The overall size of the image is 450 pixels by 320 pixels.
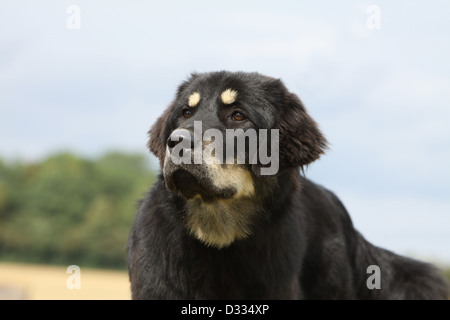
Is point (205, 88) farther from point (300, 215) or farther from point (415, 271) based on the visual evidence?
point (415, 271)

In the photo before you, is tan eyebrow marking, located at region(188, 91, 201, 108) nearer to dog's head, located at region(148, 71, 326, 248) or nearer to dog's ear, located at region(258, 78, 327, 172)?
dog's head, located at region(148, 71, 326, 248)

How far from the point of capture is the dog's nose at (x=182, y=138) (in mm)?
4355

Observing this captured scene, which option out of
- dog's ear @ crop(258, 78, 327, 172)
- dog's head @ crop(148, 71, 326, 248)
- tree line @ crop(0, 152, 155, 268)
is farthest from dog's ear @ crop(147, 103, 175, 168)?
tree line @ crop(0, 152, 155, 268)

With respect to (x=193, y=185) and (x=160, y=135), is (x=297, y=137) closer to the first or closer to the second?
(x=193, y=185)

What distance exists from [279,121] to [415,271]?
337cm

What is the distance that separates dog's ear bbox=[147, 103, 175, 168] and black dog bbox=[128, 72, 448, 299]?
2 cm

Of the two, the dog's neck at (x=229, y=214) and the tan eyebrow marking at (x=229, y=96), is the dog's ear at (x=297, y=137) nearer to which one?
the dog's neck at (x=229, y=214)

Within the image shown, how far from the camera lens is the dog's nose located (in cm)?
436

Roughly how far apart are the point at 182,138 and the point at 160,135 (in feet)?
4.17

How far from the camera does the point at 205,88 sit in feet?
17.2

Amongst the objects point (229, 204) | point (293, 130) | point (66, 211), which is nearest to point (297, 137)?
point (293, 130)

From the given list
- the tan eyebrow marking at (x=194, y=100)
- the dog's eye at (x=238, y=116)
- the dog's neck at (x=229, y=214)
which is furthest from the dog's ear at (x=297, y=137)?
the tan eyebrow marking at (x=194, y=100)

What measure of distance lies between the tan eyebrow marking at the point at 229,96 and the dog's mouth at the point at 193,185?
0.84 m

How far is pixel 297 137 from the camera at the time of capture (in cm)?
524
